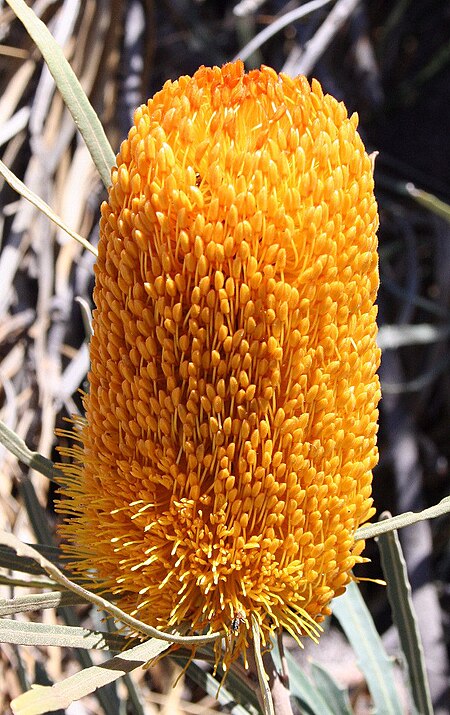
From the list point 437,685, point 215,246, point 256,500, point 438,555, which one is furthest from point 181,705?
Result: point 215,246

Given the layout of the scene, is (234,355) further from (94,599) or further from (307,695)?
(307,695)

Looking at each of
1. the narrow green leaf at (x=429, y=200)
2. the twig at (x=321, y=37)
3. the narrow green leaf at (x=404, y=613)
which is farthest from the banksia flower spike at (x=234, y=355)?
the twig at (x=321, y=37)

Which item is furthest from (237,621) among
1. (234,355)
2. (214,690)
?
(214,690)

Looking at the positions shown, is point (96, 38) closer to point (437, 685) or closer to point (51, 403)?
point (51, 403)

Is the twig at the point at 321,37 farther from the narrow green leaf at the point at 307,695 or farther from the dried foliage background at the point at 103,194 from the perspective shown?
the narrow green leaf at the point at 307,695

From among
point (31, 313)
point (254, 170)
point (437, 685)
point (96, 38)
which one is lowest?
point (437, 685)

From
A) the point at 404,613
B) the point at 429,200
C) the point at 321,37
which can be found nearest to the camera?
the point at 404,613
